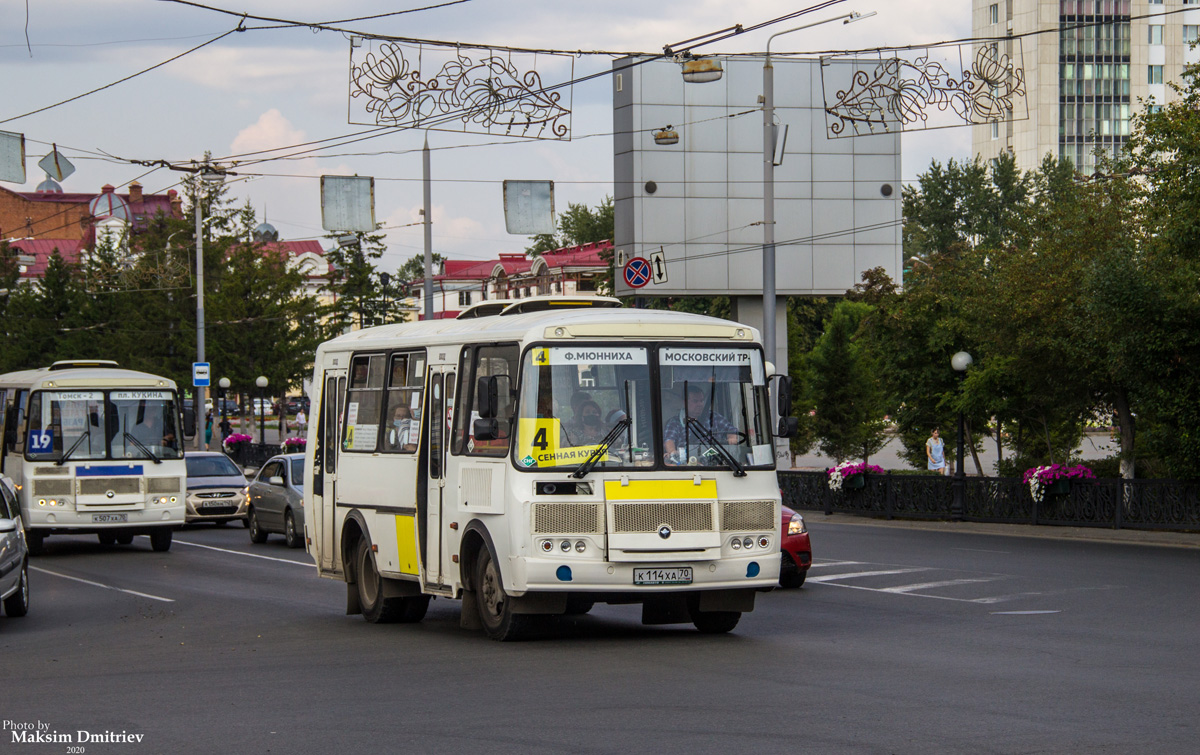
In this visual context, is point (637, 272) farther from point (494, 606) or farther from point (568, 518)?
point (568, 518)

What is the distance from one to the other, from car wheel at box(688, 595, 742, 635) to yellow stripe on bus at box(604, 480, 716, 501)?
124 cm

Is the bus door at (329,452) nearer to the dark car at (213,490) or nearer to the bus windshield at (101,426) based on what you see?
the bus windshield at (101,426)

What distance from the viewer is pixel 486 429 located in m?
12.3

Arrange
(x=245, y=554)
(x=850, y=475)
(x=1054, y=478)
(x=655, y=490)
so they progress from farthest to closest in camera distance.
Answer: (x=850, y=475)
(x=1054, y=478)
(x=245, y=554)
(x=655, y=490)

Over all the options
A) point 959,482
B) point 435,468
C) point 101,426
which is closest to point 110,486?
point 101,426

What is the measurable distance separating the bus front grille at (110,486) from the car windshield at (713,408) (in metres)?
15.0

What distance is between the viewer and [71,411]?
2509 centimetres

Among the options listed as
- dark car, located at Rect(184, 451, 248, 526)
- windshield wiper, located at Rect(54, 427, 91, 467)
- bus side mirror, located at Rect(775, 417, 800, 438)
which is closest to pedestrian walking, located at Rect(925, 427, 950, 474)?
dark car, located at Rect(184, 451, 248, 526)

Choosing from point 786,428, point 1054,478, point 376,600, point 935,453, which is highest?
point 786,428

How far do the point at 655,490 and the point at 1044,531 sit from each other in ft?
56.8

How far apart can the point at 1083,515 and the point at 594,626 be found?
16089mm

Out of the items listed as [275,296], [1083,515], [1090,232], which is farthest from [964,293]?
[275,296]

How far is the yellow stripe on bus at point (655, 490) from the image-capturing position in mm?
12258

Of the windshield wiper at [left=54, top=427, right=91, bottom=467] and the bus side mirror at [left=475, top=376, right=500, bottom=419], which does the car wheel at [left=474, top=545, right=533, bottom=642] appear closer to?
the bus side mirror at [left=475, top=376, right=500, bottom=419]
